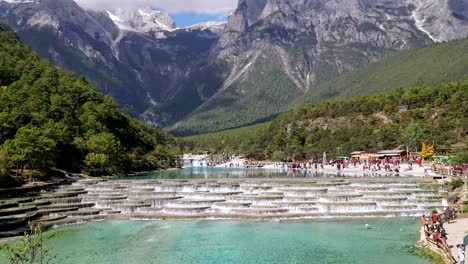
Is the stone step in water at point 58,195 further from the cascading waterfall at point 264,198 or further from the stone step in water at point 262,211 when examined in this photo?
the stone step in water at point 262,211

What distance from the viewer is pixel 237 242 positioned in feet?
132

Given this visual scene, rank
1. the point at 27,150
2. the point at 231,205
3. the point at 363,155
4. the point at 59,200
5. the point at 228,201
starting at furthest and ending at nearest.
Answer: the point at 363,155
the point at 27,150
the point at 59,200
the point at 228,201
the point at 231,205

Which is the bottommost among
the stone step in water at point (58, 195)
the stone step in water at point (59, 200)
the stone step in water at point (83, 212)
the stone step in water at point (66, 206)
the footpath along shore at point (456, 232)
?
the footpath along shore at point (456, 232)

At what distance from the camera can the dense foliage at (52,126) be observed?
74688 millimetres

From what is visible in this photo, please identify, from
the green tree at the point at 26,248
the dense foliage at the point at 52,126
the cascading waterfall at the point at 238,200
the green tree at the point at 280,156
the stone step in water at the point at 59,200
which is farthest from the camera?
the green tree at the point at 280,156

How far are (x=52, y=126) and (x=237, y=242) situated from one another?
223 feet

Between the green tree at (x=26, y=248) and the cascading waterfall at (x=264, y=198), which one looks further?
the cascading waterfall at (x=264, y=198)

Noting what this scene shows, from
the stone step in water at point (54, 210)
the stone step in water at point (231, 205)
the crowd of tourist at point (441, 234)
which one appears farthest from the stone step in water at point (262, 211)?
the stone step in water at point (54, 210)

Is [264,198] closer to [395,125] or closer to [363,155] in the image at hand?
[363,155]

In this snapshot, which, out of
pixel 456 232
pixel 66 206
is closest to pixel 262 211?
pixel 456 232

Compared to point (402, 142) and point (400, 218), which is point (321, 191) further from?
point (402, 142)

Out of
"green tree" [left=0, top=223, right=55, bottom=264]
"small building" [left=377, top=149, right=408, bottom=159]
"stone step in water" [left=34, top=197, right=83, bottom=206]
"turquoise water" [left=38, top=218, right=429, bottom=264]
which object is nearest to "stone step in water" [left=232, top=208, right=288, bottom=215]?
"turquoise water" [left=38, top=218, right=429, bottom=264]

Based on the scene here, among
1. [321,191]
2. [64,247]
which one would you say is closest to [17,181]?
[64,247]

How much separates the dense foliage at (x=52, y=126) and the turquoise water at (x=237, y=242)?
26.0 m
